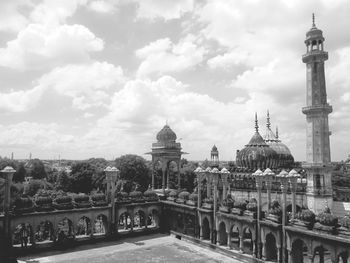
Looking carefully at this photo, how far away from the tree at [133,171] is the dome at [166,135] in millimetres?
21018

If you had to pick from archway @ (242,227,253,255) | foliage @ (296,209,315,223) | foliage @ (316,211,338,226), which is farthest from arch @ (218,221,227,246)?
foliage @ (316,211,338,226)

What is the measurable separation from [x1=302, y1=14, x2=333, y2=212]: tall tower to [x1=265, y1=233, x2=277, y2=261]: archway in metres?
16.4

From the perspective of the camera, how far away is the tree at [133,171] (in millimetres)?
71375

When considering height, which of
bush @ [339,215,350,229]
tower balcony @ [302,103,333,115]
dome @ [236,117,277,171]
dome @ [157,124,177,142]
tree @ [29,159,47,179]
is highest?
tower balcony @ [302,103,333,115]

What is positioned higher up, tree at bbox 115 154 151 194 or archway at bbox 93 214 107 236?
tree at bbox 115 154 151 194

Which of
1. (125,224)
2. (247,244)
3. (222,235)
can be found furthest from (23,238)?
(247,244)

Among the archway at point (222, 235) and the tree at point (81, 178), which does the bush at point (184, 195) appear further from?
the tree at point (81, 178)

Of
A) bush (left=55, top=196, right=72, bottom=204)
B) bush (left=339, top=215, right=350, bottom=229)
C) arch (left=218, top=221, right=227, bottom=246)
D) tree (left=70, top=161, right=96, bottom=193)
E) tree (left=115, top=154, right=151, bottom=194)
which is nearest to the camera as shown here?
bush (left=339, top=215, right=350, bottom=229)

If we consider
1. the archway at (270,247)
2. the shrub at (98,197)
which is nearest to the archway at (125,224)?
the shrub at (98,197)

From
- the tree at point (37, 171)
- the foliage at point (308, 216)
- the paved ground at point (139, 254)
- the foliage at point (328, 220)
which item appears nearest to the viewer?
the foliage at point (328, 220)

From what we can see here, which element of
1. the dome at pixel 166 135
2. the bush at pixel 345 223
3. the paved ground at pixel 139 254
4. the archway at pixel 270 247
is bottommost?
the paved ground at pixel 139 254

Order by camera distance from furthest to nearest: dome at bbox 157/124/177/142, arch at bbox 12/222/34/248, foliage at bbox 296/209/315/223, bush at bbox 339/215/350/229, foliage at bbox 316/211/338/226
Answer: dome at bbox 157/124/177/142, arch at bbox 12/222/34/248, foliage at bbox 296/209/315/223, foliage at bbox 316/211/338/226, bush at bbox 339/215/350/229

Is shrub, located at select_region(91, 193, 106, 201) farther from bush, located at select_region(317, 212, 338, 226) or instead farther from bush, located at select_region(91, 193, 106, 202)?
bush, located at select_region(317, 212, 338, 226)

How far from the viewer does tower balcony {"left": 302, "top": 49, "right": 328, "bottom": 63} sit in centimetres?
4462
